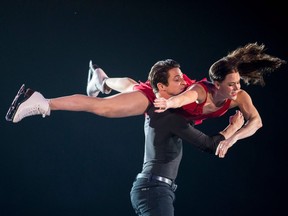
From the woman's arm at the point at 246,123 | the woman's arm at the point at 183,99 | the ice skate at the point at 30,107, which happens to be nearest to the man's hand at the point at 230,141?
the woman's arm at the point at 246,123

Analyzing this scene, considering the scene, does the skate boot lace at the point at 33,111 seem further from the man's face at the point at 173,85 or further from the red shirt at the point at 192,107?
the man's face at the point at 173,85

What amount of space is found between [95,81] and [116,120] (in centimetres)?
72

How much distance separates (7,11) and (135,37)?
50.9 inches

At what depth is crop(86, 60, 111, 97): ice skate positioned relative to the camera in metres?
4.10

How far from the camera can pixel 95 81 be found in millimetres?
4176

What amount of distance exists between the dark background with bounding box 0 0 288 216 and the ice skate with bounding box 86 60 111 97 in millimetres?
349

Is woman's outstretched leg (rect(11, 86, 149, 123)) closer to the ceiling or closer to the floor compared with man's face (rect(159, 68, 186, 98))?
closer to the floor

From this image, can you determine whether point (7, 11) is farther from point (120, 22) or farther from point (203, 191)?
point (203, 191)

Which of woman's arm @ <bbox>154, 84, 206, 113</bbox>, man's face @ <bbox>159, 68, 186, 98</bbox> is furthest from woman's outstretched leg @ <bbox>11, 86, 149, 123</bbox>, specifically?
woman's arm @ <bbox>154, 84, 206, 113</bbox>

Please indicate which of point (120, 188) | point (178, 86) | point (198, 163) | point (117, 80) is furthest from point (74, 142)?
point (178, 86)

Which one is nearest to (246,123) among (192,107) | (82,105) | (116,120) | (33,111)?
(192,107)

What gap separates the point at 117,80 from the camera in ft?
13.0

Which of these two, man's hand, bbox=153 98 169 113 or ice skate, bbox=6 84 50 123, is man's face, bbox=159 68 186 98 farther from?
ice skate, bbox=6 84 50 123

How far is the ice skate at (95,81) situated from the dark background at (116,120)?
35cm
